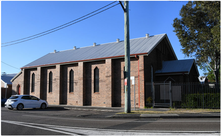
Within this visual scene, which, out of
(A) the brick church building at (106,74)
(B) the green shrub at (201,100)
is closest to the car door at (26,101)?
(A) the brick church building at (106,74)

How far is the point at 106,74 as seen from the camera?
2258cm

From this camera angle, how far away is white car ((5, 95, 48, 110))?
19844 mm

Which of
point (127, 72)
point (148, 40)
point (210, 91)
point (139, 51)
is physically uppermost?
point (148, 40)

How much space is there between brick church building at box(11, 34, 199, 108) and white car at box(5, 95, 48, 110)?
5102 millimetres

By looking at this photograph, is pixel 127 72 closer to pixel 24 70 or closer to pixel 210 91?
pixel 210 91

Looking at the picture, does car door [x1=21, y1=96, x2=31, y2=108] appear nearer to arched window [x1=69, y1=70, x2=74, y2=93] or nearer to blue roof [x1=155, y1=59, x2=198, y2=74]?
arched window [x1=69, y1=70, x2=74, y2=93]

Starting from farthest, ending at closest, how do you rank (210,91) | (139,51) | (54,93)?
(54,93), (139,51), (210,91)

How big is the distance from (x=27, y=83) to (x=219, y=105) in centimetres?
2511

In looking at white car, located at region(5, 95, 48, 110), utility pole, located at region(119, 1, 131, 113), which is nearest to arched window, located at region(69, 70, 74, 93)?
white car, located at region(5, 95, 48, 110)

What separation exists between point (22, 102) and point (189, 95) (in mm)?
15645

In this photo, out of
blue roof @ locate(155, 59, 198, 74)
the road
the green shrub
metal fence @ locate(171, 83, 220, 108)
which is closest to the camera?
the road

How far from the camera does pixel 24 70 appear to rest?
3052cm

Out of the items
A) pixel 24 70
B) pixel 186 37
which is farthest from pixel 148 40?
pixel 24 70

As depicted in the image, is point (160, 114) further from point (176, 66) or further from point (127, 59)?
point (176, 66)
